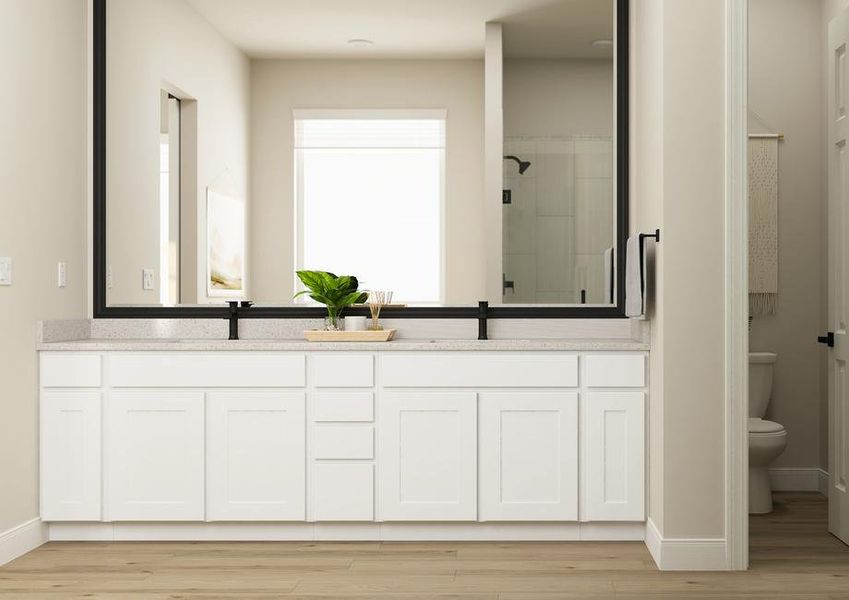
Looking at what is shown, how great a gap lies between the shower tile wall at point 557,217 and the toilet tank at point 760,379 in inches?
44.9

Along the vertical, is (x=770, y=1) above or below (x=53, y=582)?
above

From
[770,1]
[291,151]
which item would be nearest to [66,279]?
[291,151]

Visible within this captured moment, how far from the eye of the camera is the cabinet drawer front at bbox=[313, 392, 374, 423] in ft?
11.6

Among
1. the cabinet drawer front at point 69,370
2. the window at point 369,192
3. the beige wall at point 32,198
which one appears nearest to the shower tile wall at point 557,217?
the window at point 369,192

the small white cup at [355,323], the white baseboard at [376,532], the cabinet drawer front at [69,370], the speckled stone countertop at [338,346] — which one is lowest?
the white baseboard at [376,532]

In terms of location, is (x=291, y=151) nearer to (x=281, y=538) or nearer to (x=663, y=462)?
(x=281, y=538)

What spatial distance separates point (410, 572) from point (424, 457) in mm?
515

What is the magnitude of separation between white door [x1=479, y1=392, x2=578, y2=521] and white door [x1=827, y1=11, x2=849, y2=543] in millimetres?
1142

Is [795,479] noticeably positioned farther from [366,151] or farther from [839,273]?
[366,151]

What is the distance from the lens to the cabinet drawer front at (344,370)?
3547 millimetres

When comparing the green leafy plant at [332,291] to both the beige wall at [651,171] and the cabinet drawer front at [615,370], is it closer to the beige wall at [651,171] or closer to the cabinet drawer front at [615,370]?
the cabinet drawer front at [615,370]

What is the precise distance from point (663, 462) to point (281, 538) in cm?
164

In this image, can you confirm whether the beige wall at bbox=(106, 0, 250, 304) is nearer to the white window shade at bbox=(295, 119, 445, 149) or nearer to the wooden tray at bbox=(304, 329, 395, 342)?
the white window shade at bbox=(295, 119, 445, 149)

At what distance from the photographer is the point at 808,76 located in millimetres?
4531
